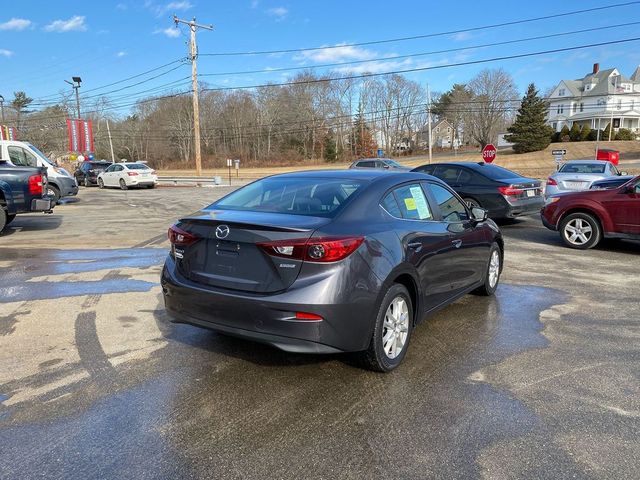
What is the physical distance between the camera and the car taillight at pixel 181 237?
152 inches

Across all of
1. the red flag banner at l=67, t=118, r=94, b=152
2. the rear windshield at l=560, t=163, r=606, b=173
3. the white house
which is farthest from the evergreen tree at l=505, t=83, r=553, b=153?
the rear windshield at l=560, t=163, r=606, b=173

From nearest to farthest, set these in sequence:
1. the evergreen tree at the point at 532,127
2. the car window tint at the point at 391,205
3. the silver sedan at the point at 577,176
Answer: the car window tint at the point at 391,205 < the silver sedan at the point at 577,176 < the evergreen tree at the point at 532,127

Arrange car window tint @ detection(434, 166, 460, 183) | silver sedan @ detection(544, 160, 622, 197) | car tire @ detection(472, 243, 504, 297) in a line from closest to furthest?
1. car tire @ detection(472, 243, 504, 297)
2. car window tint @ detection(434, 166, 460, 183)
3. silver sedan @ detection(544, 160, 622, 197)

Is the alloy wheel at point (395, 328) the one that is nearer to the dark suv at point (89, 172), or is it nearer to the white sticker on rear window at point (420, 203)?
the white sticker on rear window at point (420, 203)

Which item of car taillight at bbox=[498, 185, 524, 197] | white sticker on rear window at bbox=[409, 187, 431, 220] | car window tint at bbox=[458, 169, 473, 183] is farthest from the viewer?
car window tint at bbox=[458, 169, 473, 183]

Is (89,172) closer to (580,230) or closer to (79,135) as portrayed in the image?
(79,135)

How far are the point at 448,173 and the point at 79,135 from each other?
1435 inches

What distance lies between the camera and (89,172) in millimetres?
32344

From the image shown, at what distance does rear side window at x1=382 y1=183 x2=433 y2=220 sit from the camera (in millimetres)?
4215

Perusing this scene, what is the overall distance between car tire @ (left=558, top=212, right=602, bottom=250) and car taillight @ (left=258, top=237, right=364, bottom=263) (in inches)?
301

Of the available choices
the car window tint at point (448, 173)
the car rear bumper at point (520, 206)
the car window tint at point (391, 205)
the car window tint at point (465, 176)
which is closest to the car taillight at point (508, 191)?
the car rear bumper at point (520, 206)

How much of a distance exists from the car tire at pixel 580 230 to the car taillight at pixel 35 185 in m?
10.9

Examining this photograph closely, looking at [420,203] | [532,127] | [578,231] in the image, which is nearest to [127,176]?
[578,231]

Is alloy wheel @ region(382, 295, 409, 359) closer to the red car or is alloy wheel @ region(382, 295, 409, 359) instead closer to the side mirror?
the side mirror
